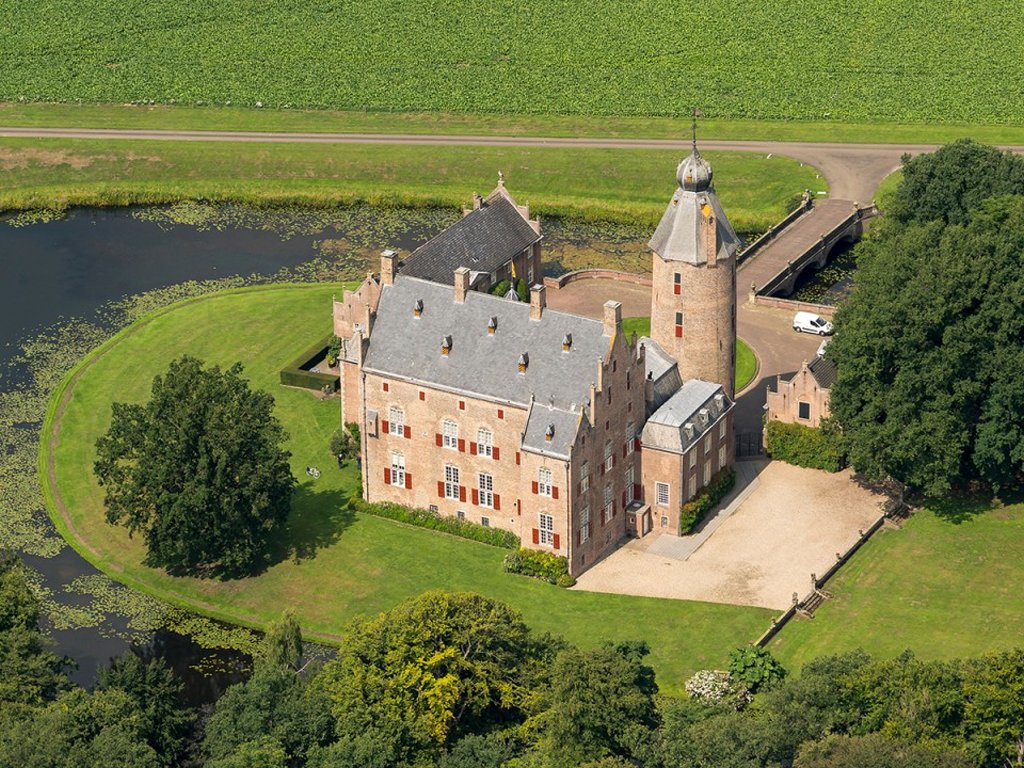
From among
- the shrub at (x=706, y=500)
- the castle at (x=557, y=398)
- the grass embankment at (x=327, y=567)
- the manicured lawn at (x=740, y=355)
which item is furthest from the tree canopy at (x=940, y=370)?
the manicured lawn at (x=740, y=355)

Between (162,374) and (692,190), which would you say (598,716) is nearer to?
(692,190)

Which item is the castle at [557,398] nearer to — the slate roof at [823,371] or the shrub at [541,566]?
the shrub at [541,566]

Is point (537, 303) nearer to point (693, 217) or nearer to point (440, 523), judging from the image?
point (693, 217)

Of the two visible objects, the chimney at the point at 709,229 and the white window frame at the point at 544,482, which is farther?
the chimney at the point at 709,229

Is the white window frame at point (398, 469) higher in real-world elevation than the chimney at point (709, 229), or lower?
lower

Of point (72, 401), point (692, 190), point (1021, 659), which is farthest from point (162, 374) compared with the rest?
point (1021, 659)

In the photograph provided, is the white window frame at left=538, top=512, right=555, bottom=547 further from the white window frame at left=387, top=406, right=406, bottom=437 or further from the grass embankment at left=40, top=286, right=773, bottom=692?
the white window frame at left=387, top=406, right=406, bottom=437

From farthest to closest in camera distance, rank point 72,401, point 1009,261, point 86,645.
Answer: point 72,401, point 1009,261, point 86,645

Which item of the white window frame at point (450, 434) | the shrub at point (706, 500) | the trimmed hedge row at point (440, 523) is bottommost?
the trimmed hedge row at point (440, 523)
